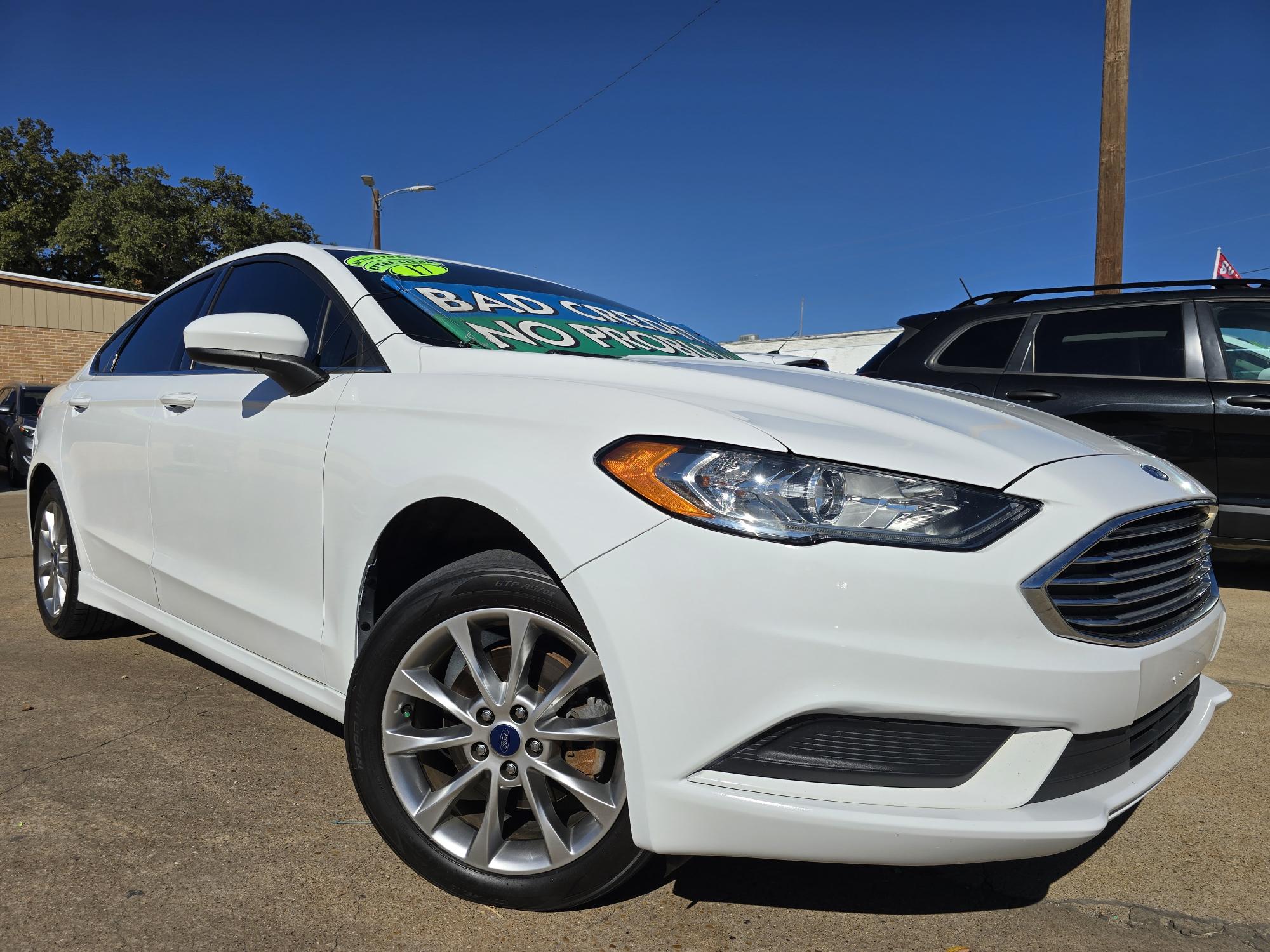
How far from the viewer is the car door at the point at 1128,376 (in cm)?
491

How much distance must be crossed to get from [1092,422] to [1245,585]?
54.5 inches

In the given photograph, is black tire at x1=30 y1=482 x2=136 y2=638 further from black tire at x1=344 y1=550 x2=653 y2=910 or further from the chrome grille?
the chrome grille

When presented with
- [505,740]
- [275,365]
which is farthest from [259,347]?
[505,740]

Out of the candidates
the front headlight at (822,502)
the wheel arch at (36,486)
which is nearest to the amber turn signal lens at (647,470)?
the front headlight at (822,502)

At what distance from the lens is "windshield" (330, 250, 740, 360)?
2484 mm

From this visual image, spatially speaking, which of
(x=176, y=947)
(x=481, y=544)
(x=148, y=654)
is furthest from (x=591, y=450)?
(x=148, y=654)

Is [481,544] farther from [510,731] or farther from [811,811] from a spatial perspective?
[811,811]

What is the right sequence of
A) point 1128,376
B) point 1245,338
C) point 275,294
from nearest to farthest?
point 275,294 < point 1245,338 < point 1128,376

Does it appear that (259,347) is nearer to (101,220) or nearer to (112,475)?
(112,475)

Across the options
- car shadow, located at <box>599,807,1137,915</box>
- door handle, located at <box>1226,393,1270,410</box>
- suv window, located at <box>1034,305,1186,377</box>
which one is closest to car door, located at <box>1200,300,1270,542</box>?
door handle, located at <box>1226,393,1270,410</box>

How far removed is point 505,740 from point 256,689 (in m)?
1.84

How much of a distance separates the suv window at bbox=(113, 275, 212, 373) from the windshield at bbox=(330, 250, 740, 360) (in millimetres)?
889

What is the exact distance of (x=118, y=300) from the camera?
24547 millimetres

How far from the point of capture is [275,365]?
244 cm
